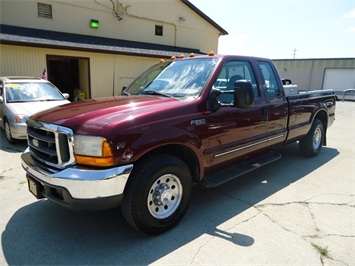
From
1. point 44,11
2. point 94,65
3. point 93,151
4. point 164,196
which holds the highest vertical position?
point 44,11

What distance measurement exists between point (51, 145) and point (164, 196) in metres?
1.27

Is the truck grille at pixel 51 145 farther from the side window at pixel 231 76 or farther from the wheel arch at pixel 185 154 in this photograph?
the side window at pixel 231 76

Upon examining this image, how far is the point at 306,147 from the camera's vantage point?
18.8 ft

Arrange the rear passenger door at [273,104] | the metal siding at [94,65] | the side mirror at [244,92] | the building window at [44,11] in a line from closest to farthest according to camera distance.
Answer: the side mirror at [244,92] → the rear passenger door at [273,104] → the metal siding at [94,65] → the building window at [44,11]

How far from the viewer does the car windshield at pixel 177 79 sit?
11.1ft

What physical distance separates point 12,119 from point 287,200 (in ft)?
19.5

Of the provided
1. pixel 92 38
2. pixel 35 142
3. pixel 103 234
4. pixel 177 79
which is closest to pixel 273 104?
pixel 177 79

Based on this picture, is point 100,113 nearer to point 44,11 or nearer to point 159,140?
point 159,140

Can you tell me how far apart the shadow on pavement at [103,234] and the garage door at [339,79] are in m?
29.6

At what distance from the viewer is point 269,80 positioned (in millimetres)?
4434

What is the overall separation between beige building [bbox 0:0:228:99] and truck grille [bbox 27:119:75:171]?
338 inches

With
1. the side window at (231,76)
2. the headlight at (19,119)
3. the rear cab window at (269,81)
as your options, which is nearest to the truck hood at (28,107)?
the headlight at (19,119)

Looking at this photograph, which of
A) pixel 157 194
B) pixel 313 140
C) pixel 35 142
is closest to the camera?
pixel 157 194

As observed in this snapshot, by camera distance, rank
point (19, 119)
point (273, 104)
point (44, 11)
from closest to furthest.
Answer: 1. point (273, 104)
2. point (19, 119)
3. point (44, 11)
